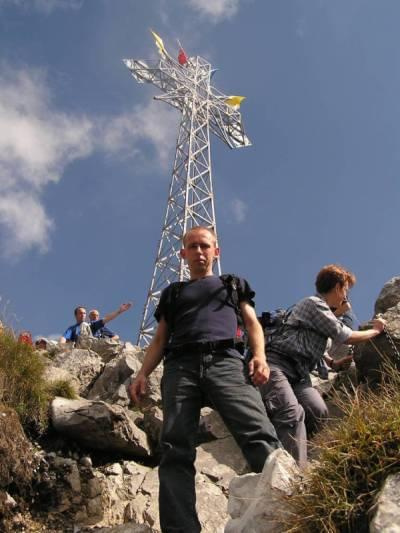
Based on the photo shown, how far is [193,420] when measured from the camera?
3.51 m

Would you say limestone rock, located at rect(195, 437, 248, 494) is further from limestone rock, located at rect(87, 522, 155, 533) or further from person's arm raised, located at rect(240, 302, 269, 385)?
person's arm raised, located at rect(240, 302, 269, 385)

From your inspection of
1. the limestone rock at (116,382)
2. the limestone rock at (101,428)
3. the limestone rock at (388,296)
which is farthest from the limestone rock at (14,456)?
the limestone rock at (388,296)

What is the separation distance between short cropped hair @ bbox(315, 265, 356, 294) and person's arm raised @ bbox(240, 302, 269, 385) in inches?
39.0

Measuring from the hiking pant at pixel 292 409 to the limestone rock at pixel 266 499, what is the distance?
52 cm

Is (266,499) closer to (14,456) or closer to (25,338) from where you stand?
(14,456)

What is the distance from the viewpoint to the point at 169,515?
317 cm

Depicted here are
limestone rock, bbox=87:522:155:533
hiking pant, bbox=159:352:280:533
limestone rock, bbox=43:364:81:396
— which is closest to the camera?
hiking pant, bbox=159:352:280:533

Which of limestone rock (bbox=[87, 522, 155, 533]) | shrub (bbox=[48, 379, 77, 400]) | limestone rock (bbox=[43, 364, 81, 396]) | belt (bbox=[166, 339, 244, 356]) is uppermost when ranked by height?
limestone rock (bbox=[43, 364, 81, 396])

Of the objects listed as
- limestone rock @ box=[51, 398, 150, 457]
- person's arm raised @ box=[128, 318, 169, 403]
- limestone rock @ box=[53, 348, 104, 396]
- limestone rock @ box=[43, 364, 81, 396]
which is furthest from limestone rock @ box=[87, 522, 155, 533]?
limestone rock @ box=[53, 348, 104, 396]

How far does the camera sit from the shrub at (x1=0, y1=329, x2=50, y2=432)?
5.55 meters

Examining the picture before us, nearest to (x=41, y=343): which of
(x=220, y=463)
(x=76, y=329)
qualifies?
(x=76, y=329)

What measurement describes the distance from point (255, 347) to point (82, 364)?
4557mm

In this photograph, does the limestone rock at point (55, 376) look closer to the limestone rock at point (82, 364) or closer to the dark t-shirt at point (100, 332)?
the limestone rock at point (82, 364)

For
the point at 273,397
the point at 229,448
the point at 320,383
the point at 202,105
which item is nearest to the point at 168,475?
the point at 273,397
